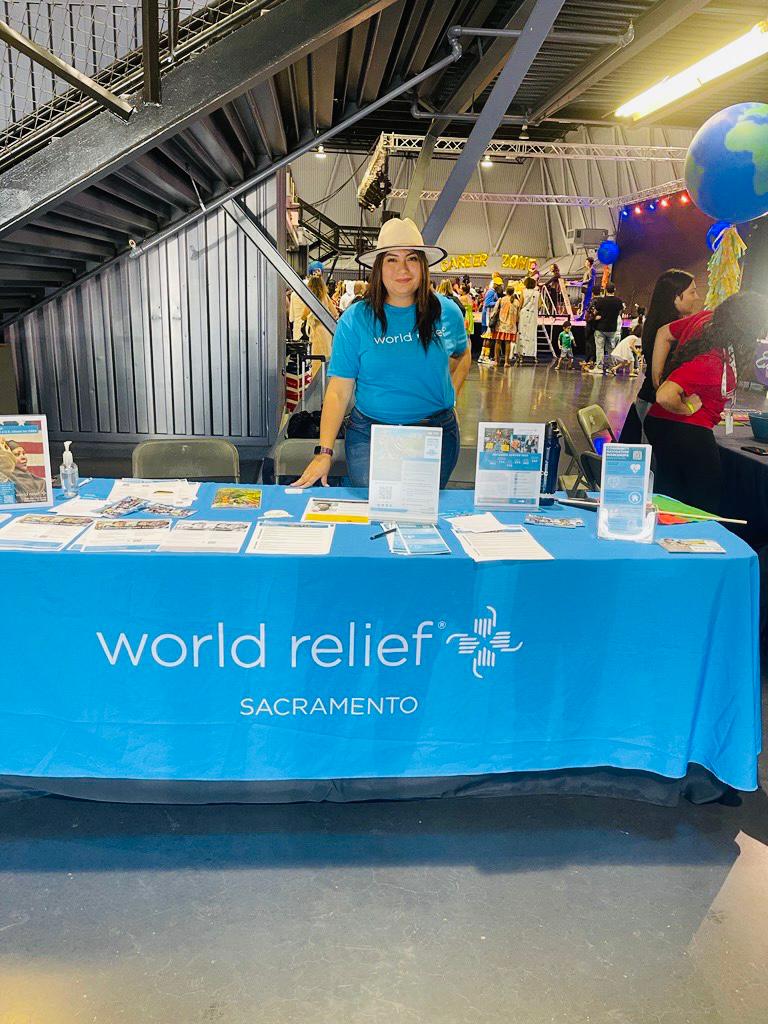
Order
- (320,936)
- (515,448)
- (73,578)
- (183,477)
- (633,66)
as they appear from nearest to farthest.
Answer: (320,936) → (73,578) → (515,448) → (183,477) → (633,66)

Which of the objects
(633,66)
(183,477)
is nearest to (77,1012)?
(183,477)

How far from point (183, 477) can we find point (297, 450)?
1.71 feet

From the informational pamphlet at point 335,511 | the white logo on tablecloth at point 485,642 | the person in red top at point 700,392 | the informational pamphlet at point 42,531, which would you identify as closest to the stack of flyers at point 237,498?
the informational pamphlet at point 335,511

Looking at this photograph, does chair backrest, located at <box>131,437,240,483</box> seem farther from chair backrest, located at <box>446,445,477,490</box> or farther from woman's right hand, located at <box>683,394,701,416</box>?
woman's right hand, located at <box>683,394,701,416</box>

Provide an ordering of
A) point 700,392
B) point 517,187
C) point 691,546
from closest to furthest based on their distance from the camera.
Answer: point 691,546, point 700,392, point 517,187

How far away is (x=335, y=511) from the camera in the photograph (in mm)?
2402

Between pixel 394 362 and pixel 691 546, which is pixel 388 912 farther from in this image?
pixel 394 362

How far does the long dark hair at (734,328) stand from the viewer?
11.1 ft

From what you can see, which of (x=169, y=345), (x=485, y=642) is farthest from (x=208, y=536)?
(x=169, y=345)

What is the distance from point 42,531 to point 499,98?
4.36m

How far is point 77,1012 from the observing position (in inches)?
59.0

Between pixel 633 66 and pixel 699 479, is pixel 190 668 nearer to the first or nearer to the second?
pixel 699 479

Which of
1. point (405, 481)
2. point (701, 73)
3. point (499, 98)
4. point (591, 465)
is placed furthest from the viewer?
point (701, 73)

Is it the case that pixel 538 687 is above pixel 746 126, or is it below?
below
